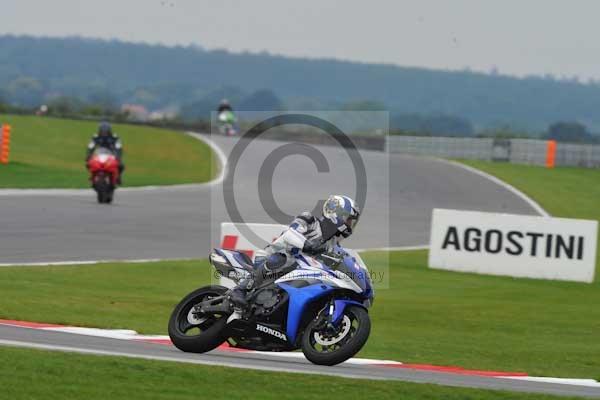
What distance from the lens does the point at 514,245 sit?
22.0 meters

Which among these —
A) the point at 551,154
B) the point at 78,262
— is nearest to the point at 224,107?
the point at 551,154

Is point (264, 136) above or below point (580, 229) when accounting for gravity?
above

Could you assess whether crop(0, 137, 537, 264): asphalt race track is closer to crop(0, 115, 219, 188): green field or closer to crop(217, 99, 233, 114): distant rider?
crop(0, 115, 219, 188): green field

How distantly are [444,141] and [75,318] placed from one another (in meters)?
47.6

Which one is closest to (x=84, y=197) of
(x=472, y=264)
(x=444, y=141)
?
(x=472, y=264)

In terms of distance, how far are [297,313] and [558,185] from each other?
35706mm

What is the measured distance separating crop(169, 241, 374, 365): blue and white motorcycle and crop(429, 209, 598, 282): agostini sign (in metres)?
11.4

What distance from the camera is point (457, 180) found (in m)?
44.6

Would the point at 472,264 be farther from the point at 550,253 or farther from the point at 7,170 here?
the point at 7,170

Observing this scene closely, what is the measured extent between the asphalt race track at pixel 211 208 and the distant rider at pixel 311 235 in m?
9.68

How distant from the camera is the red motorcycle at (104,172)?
30.1 m

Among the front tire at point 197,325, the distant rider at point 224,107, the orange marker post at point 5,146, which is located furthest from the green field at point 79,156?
the front tire at point 197,325

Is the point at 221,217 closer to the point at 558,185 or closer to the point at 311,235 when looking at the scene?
the point at 558,185

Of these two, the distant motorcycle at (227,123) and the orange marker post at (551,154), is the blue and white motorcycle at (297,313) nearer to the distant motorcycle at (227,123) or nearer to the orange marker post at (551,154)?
the orange marker post at (551,154)
